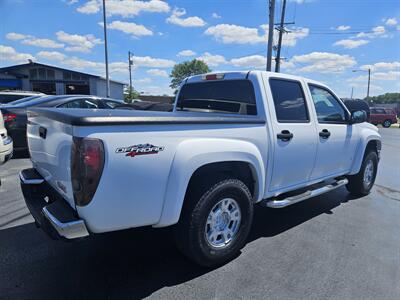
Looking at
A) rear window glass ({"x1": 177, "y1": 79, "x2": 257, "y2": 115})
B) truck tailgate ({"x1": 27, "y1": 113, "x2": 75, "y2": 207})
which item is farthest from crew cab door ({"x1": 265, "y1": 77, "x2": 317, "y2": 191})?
truck tailgate ({"x1": 27, "y1": 113, "x2": 75, "y2": 207})

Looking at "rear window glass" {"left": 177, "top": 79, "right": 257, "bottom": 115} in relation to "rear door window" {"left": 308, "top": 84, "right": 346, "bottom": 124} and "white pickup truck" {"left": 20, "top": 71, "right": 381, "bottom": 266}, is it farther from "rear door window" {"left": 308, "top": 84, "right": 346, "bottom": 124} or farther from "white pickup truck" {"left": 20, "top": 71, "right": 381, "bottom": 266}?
"rear door window" {"left": 308, "top": 84, "right": 346, "bottom": 124}

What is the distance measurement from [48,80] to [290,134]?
33548mm

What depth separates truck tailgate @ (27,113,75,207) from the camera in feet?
7.51

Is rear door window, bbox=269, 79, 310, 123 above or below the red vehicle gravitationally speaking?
above

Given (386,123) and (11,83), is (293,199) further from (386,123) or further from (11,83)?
(11,83)

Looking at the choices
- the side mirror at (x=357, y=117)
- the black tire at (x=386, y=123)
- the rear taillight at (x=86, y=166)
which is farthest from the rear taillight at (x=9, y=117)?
the black tire at (x=386, y=123)

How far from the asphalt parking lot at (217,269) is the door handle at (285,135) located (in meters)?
1.20

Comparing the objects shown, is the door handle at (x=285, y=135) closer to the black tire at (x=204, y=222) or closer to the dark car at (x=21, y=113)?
the black tire at (x=204, y=222)

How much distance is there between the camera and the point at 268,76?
142 inches

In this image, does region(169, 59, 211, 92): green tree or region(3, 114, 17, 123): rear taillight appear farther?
region(169, 59, 211, 92): green tree

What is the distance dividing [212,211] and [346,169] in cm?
300

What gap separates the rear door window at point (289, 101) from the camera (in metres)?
3.63

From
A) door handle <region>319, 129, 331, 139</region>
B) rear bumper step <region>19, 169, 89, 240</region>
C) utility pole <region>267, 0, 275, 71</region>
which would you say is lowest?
rear bumper step <region>19, 169, 89, 240</region>

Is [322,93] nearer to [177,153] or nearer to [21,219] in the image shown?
[177,153]
